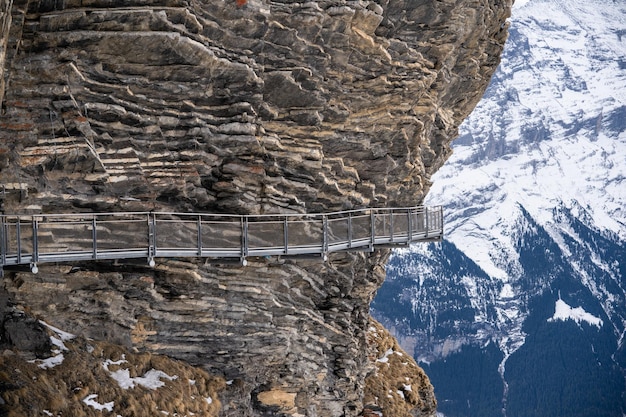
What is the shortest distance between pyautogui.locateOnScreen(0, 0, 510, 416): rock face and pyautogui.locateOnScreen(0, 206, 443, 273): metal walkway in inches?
52.3

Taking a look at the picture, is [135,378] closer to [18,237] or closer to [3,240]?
[18,237]

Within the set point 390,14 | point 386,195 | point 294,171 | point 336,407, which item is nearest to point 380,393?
point 336,407

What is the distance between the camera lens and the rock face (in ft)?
98.1

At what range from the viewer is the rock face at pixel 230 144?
29.9 meters

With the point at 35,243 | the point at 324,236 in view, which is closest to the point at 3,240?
the point at 35,243

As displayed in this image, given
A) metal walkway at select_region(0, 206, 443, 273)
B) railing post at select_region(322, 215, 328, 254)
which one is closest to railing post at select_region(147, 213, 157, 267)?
metal walkway at select_region(0, 206, 443, 273)

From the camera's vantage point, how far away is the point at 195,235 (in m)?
30.5

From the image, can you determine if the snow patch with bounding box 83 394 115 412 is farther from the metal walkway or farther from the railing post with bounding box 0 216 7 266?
the railing post with bounding box 0 216 7 266

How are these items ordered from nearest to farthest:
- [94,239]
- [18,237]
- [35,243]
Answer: [18,237] → [35,243] → [94,239]

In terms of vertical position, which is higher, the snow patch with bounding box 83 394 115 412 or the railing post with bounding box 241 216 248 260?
the railing post with bounding box 241 216 248 260

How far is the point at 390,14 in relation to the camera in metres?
36.8

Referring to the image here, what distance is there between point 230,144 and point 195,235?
4.03 metres

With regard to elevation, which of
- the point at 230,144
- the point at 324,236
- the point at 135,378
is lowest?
A: the point at 135,378

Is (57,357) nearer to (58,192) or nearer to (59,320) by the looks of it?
(59,320)
